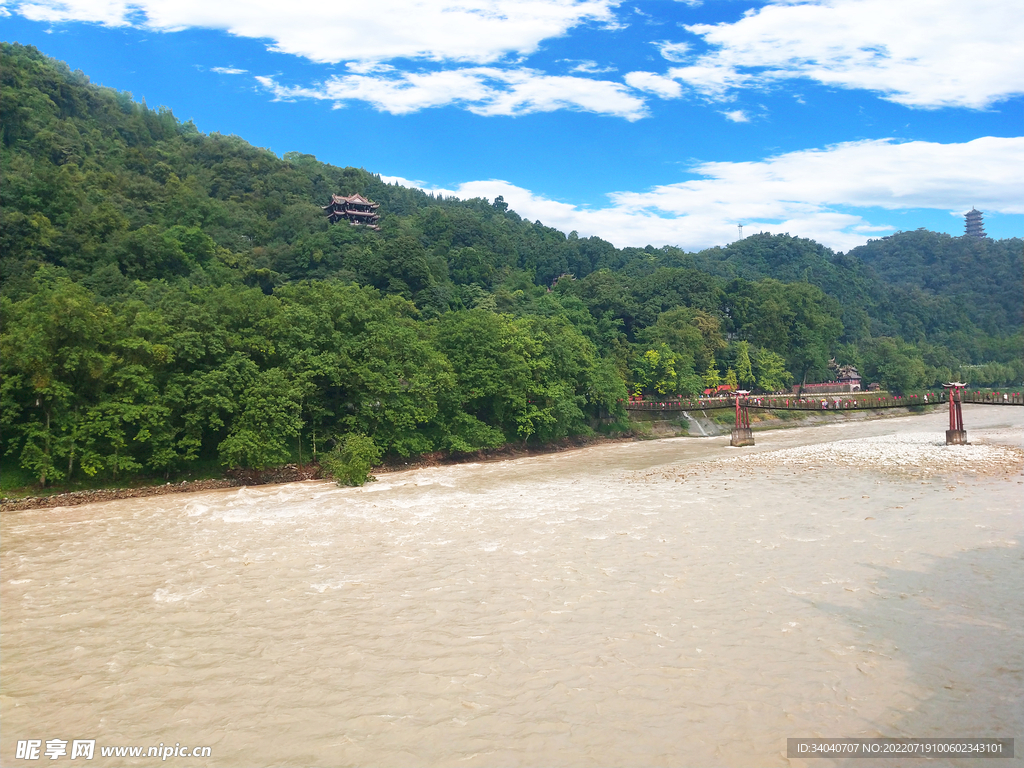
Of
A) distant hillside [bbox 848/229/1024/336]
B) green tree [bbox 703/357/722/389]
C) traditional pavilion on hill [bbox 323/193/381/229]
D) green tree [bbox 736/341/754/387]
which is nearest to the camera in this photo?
green tree [bbox 703/357/722/389]

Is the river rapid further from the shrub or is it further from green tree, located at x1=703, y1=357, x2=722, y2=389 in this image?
green tree, located at x1=703, y1=357, x2=722, y2=389

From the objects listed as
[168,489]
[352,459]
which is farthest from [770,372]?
[168,489]

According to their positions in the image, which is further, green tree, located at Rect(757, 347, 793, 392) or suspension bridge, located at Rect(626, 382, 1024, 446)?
green tree, located at Rect(757, 347, 793, 392)

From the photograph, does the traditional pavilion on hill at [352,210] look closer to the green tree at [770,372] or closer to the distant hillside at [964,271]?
the green tree at [770,372]

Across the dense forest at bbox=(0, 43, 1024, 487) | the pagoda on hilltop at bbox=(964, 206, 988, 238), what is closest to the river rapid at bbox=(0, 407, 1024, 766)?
the dense forest at bbox=(0, 43, 1024, 487)

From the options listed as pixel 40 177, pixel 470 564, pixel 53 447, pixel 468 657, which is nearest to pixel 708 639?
pixel 468 657

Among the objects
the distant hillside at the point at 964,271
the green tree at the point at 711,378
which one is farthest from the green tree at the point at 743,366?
the distant hillside at the point at 964,271
